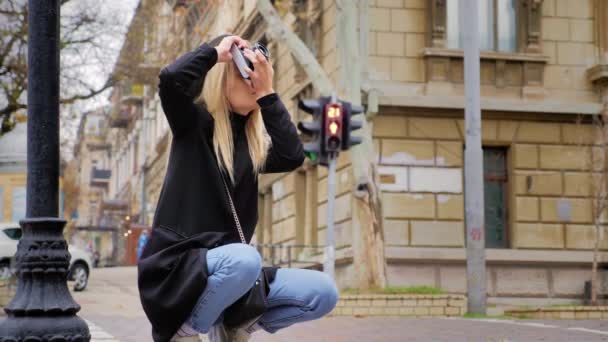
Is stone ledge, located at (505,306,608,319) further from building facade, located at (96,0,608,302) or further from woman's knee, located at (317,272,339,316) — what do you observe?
woman's knee, located at (317,272,339,316)

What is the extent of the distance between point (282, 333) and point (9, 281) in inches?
259

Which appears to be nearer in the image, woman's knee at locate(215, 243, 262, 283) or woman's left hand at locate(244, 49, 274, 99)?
woman's knee at locate(215, 243, 262, 283)

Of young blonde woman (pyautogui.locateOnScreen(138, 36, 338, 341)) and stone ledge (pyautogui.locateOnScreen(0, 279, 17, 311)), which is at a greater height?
young blonde woman (pyautogui.locateOnScreen(138, 36, 338, 341))

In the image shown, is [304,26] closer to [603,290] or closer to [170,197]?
[603,290]

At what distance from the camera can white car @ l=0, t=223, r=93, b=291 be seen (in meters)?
21.2

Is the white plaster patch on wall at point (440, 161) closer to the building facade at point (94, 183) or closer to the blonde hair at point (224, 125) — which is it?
the blonde hair at point (224, 125)

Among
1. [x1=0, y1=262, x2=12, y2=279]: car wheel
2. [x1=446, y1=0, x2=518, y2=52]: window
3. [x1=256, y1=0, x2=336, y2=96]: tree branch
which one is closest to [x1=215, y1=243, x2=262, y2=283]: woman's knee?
[x1=256, y1=0, x2=336, y2=96]: tree branch

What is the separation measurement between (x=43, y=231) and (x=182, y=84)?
4.19 feet

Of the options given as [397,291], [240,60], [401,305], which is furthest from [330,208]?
[240,60]

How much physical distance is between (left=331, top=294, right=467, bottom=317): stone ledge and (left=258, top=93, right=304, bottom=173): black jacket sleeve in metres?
10.1

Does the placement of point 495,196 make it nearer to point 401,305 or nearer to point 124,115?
point 401,305

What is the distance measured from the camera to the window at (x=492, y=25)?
21734 mm

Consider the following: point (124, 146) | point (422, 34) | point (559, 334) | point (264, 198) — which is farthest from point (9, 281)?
point (124, 146)

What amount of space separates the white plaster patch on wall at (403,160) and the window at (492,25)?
100 inches
